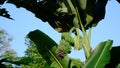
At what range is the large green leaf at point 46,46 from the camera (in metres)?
4.23

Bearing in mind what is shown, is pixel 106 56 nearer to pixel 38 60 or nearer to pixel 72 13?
pixel 72 13

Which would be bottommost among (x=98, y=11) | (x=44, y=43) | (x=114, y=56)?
(x=114, y=56)

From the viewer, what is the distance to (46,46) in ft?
14.3

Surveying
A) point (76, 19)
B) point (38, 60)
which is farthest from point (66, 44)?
point (38, 60)

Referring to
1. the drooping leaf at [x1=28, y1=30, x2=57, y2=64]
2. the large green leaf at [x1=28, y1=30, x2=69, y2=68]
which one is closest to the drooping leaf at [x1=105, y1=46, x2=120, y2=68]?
the large green leaf at [x1=28, y1=30, x2=69, y2=68]

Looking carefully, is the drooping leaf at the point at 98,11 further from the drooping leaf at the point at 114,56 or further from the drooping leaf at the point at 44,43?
the drooping leaf at the point at 114,56

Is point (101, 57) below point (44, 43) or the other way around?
below

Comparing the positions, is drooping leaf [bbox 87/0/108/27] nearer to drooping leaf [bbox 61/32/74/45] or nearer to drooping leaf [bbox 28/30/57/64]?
drooping leaf [bbox 61/32/74/45]

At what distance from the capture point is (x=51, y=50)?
4.48 m

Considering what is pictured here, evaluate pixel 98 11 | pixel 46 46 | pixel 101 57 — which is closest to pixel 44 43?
pixel 46 46

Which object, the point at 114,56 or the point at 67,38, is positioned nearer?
the point at 114,56

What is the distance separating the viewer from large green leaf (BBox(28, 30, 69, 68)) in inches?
166

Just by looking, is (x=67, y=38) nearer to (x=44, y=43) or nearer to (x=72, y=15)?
(x=44, y=43)

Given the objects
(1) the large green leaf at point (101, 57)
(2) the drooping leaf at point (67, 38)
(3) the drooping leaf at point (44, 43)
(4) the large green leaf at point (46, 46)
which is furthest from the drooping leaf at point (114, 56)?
(2) the drooping leaf at point (67, 38)
